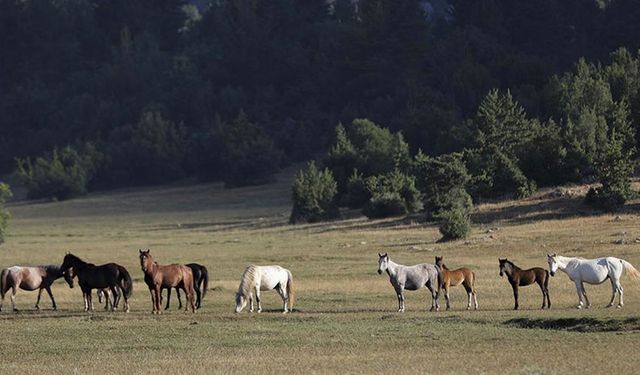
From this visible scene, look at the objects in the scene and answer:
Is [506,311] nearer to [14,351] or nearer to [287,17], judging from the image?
[14,351]

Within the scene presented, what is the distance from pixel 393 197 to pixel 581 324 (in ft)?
141

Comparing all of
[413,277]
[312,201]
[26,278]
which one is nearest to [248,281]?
[413,277]

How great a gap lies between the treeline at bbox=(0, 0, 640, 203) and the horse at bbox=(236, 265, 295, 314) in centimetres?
4579

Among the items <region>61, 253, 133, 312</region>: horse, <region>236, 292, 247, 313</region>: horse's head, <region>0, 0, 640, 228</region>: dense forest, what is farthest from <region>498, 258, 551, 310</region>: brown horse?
<region>0, 0, 640, 228</region>: dense forest

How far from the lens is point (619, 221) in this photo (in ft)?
188

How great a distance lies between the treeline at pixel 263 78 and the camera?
110938mm

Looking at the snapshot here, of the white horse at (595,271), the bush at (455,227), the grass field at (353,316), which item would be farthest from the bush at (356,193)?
the white horse at (595,271)

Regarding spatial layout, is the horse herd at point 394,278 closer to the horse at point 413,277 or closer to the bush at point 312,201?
the horse at point 413,277

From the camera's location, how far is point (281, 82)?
136 meters

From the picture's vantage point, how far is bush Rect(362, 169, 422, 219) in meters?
72.6

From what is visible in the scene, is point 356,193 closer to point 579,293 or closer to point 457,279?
point 457,279

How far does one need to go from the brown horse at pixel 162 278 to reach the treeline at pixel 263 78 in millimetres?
45882

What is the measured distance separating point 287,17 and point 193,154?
75.9 ft

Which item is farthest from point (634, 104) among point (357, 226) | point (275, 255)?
point (275, 255)
